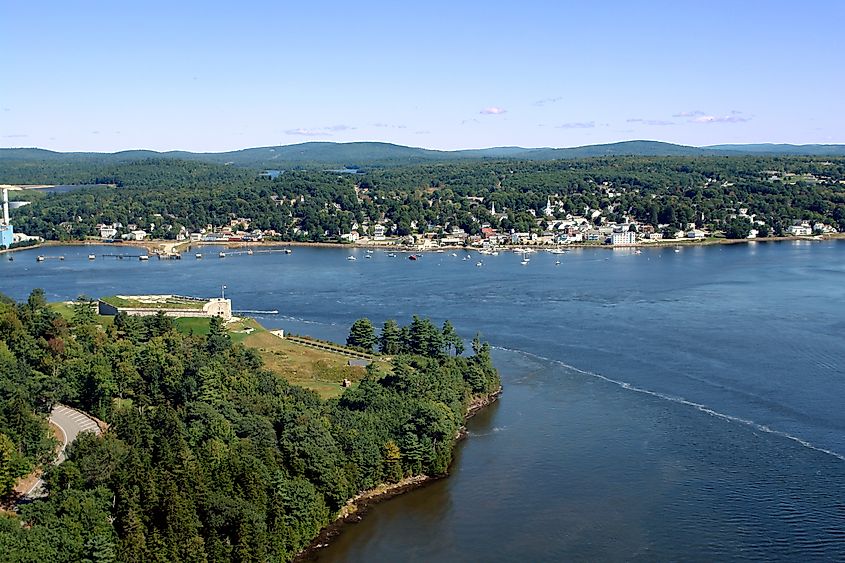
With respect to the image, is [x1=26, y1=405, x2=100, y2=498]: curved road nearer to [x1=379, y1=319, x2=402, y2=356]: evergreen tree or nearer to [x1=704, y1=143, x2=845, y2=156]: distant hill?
[x1=379, y1=319, x2=402, y2=356]: evergreen tree

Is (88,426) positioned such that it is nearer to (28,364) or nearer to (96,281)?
(28,364)

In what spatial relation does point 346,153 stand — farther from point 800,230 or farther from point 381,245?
point 800,230

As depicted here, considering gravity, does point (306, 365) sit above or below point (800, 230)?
above

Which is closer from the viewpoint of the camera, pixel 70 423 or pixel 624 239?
pixel 70 423

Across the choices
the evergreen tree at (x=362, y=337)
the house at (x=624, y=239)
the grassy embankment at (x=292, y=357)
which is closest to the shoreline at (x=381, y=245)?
the house at (x=624, y=239)

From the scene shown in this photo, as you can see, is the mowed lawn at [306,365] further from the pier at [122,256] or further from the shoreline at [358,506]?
the pier at [122,256]

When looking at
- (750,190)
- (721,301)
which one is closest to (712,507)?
(721,301)

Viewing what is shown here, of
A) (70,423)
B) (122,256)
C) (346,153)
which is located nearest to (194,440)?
(70,423)

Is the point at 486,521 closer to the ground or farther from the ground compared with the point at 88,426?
closer to the ground
